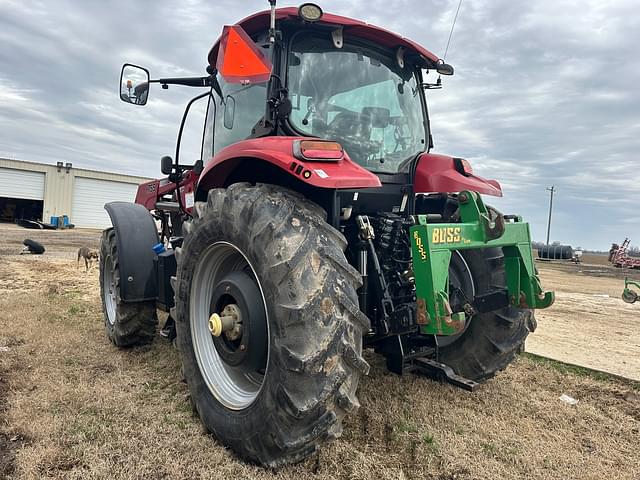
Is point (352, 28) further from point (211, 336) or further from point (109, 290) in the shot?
point (109, 290)

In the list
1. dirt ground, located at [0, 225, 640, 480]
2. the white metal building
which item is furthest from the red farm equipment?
the white metal building

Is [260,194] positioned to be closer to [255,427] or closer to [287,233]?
[287,233]

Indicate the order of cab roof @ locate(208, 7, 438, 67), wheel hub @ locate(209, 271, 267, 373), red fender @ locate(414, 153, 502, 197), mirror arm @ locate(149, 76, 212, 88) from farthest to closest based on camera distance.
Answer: mirror arm @ locate(149, 76, 212, 88)
red fender @ locate(414, 153, 502, 197)
cab roof @ locate(208, 7, 438, 67)
wheel hub @ locate(209, 271, 267, 373)

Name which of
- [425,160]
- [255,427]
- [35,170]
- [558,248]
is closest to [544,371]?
[425,160]

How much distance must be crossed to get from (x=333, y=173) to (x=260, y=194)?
1.37 feet

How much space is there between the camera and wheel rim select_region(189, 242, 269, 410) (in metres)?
2.74

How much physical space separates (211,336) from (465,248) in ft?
5.52

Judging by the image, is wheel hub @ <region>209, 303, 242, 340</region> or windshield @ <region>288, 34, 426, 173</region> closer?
wheel hub @ <region>209, 303, 242, 340</region>

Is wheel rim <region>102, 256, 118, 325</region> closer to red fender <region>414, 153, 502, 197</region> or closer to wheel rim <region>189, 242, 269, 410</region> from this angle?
wheel rim <region>189, 242, 269, 410</region>

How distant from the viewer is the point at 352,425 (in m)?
2.84

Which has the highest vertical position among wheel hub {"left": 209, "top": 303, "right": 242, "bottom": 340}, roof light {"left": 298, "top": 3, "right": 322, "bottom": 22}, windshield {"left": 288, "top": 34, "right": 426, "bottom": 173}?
roof light {"left": 298, "top": 3, "right": 322, "bottom": 22}

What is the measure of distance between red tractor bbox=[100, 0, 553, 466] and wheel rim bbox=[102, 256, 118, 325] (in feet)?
2.51

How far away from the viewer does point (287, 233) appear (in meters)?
2.20

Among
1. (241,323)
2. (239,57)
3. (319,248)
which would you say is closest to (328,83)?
(239,57)
